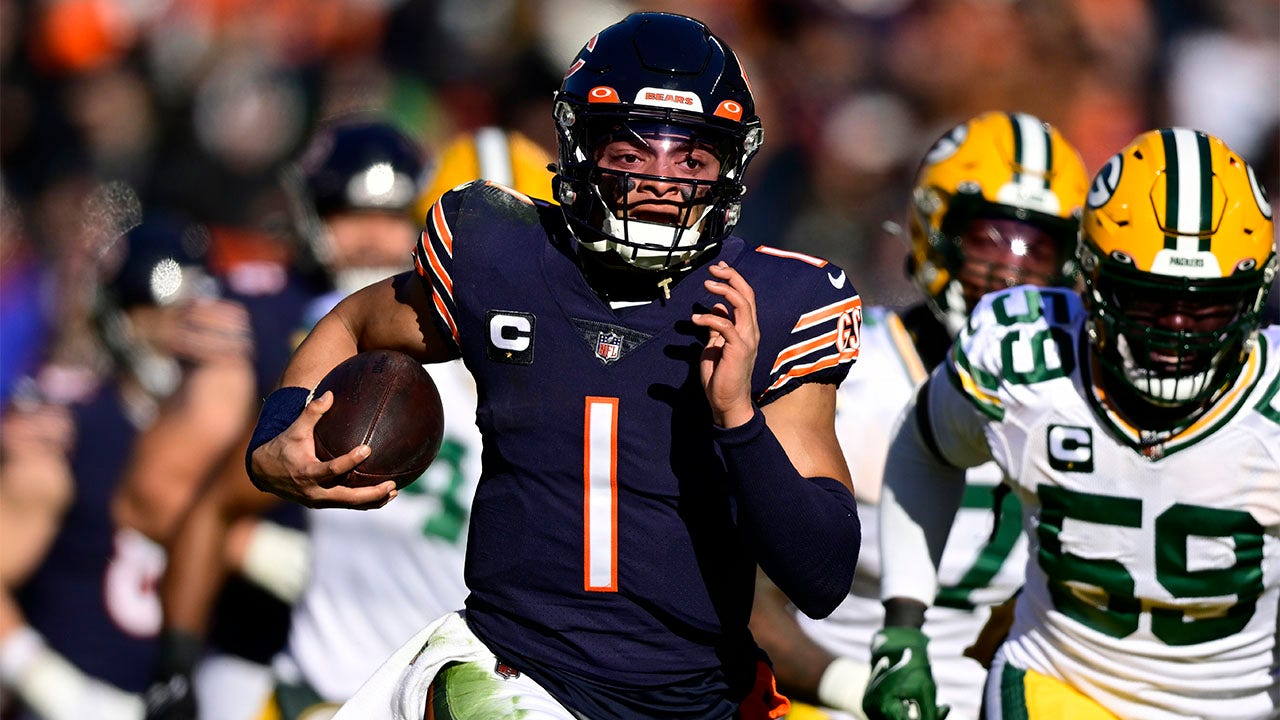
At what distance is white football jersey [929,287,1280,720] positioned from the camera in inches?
160

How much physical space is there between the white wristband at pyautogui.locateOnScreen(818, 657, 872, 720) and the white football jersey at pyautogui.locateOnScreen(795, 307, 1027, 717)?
0.23 m

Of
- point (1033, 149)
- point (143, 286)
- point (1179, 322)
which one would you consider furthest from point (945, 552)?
point (143, 286)

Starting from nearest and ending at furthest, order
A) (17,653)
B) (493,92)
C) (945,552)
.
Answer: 1. (945,552)
2. (17,653)
3. (493,92)

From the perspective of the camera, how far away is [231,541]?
6.11 m

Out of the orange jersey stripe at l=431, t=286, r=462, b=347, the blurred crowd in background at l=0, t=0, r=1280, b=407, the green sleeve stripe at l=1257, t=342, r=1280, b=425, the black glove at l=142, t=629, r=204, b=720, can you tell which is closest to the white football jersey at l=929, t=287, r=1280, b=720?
the green sleeve stripe at l=1257, t=342, r=1280, b=425

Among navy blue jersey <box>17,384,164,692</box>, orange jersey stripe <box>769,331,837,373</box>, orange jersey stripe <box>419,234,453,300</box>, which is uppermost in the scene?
orange jersey stripe <box>419,234,453,300</box>

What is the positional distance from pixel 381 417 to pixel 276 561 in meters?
2.93

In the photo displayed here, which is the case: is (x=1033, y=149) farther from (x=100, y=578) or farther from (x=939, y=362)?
(x=100, y=578)

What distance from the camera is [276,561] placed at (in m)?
6.15

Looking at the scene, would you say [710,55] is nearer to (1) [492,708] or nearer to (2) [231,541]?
(1) [492,708]

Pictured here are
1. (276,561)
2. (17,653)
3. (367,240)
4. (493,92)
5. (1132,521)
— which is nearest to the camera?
(1132,521)

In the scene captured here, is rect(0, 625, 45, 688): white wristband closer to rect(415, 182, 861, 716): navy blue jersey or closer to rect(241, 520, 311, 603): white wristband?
rect(241, 520, 311, 603): white wristband

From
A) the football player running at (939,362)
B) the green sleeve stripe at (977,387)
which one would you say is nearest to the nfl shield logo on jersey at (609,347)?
the green sleeve stripe at (977,387)

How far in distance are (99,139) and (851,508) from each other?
8.86 m
